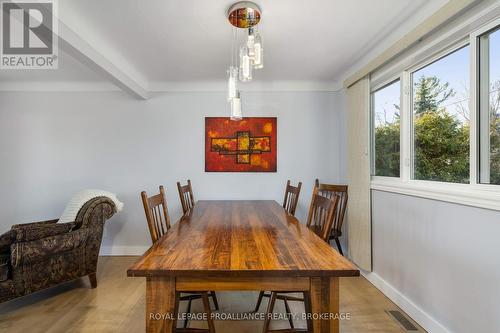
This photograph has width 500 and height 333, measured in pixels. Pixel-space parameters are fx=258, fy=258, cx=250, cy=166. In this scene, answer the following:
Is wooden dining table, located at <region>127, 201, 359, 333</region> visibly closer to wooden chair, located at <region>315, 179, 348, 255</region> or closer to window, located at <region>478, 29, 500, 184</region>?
window, located at <region>478, 29, 500, 184</region>

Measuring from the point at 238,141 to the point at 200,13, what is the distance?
1724 mm

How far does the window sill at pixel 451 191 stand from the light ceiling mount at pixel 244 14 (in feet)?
5.60

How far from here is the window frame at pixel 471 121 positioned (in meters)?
1.48

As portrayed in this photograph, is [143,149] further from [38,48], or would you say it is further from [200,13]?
[200,13]

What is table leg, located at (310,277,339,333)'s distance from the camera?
1.02 metres

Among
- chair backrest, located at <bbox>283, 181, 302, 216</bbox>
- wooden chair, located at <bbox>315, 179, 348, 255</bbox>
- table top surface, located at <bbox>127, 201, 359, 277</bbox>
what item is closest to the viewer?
table top surface, located at <bbox>127, 201, 359, 277</bbox>

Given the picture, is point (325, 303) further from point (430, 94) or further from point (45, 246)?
point (45, 246)

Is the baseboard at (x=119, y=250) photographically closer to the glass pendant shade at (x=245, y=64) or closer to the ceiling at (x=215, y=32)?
the ceiling at (x=215, y=32)

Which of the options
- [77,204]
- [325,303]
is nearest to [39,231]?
[77,204]

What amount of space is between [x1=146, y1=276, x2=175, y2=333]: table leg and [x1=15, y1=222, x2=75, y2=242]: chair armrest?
1671 millimetres

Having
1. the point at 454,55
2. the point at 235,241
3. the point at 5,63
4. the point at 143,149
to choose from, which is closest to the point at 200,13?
the point at 235,241

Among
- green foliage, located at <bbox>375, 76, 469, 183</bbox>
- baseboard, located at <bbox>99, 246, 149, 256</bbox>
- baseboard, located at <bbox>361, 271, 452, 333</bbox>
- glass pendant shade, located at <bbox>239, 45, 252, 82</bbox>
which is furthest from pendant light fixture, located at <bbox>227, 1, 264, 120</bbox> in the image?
baseboard, located at <bbox>99, 246, 149, 256</bbox>

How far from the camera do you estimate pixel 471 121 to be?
158 cm

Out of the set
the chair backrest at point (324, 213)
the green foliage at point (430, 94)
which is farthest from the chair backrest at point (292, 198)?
the green foliage at point (430, 94)
